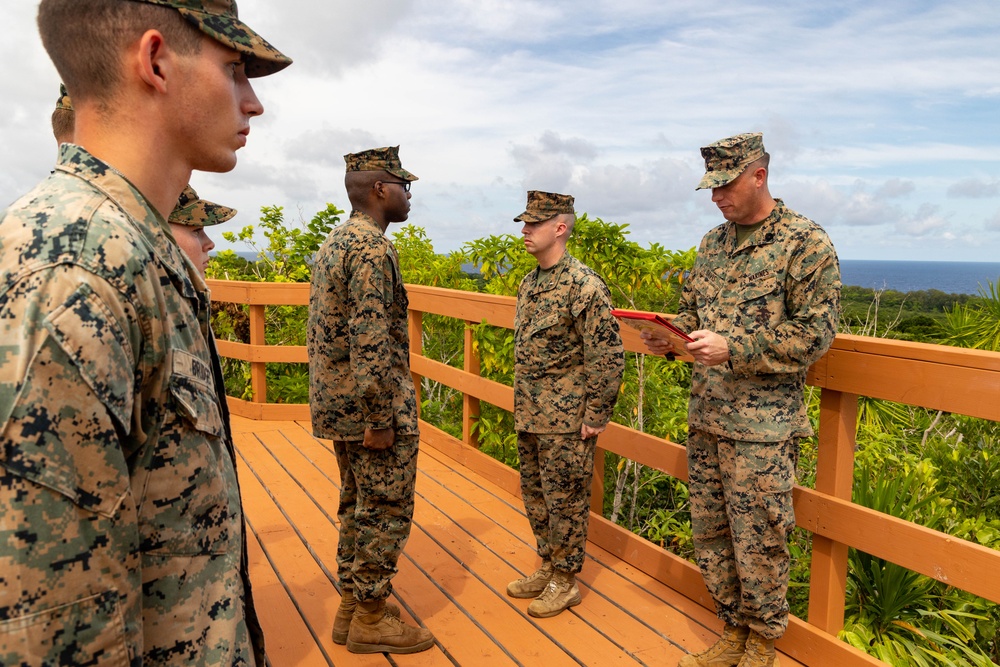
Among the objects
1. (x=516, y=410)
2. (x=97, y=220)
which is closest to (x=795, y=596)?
(x=516, y=410)

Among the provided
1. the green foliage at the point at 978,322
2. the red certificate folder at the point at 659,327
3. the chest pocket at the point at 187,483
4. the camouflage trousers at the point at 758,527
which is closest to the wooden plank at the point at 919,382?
the camouflage trousers at the point at 758,527

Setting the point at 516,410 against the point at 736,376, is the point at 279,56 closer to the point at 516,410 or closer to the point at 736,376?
the point at 736,376

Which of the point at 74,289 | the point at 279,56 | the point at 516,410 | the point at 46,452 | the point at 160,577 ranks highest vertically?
the point at 279,56

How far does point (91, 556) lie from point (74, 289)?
0.35m

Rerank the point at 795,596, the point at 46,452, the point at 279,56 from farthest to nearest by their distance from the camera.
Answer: the point at 795,596 < the point at 279,56 < the point at 46,452

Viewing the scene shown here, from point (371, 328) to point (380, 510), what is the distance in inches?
31.6

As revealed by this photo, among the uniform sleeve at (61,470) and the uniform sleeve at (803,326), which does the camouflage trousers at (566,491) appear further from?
the uniform sleeve at (61,470)

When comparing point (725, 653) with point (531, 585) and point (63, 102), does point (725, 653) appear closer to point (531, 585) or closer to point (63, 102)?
point (531, 585)

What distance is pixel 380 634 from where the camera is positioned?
3.20m

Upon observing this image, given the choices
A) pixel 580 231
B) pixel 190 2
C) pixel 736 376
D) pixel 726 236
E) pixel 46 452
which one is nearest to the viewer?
pixel 46 452

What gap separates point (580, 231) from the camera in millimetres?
5348

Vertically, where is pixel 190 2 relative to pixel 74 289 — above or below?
above

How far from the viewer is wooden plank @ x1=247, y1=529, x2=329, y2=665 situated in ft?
10.3

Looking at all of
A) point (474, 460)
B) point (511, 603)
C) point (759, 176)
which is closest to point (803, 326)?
point (759, 176)
